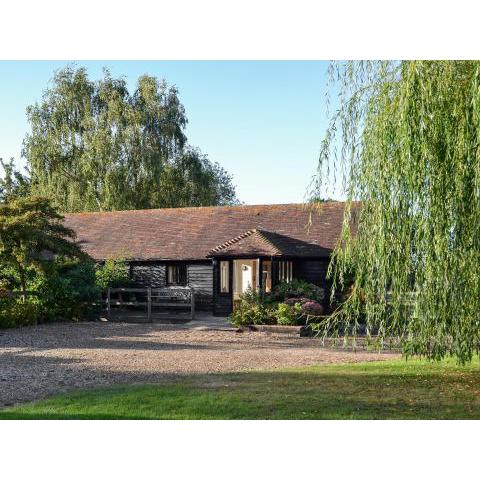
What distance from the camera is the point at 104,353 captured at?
1417 centimetres

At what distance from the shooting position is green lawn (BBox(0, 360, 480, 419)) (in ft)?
27.6

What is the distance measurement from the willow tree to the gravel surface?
4354 mm

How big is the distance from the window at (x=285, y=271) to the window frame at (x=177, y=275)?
4064mm

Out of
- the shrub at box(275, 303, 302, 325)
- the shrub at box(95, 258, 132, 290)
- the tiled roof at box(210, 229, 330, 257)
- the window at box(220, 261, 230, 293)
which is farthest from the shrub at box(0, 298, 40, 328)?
the shrub at box(275, 303, 302, 325)

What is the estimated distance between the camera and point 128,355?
546 inches

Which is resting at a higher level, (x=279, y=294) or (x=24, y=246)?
(x=24, y=246)

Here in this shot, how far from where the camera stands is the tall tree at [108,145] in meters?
34.8

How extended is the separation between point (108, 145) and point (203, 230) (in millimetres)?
11050

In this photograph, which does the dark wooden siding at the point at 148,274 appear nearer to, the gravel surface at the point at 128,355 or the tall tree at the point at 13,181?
the gravel surface at the point at 128,355

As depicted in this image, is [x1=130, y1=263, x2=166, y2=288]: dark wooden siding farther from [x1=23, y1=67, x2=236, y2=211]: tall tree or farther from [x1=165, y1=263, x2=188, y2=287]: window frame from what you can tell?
[x1=23, y1=67, x2=236, y2=211]: tall tree
